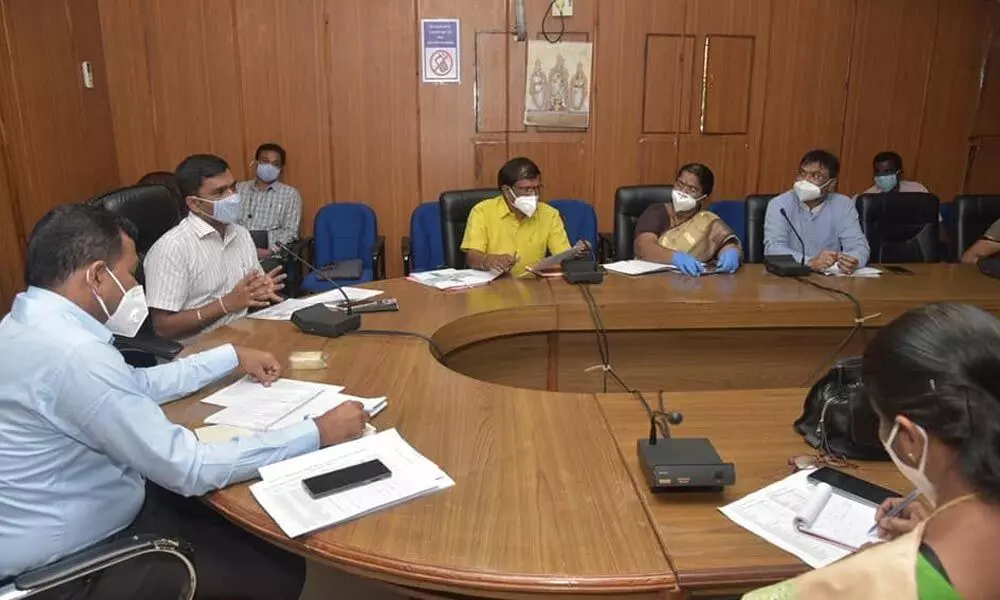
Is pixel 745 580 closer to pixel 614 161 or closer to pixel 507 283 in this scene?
pixel 507 283

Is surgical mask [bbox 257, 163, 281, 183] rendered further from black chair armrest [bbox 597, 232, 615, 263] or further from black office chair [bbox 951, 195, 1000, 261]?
black office chair [bbox 951, 195, 1000, 261]

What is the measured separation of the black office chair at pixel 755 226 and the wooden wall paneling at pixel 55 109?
346 centimetres

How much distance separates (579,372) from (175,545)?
1659mm

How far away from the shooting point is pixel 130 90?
438 cm

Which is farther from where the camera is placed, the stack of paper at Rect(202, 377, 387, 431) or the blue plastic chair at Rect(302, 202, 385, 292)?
the blue plastic chair at Rect(302, 202, 385, 292)

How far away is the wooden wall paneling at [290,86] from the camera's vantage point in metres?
4.37

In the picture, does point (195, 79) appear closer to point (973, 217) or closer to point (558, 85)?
point (558, 85)

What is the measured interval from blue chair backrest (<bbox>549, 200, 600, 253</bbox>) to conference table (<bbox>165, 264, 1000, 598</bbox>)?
3.97 feet

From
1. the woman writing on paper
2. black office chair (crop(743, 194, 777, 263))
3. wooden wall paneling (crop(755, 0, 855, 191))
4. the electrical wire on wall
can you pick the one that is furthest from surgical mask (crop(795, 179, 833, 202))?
the woman writing on paper

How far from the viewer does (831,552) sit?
1.10m

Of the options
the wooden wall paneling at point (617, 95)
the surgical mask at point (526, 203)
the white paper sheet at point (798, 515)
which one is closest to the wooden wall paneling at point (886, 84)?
the wooden wall paneling at point (617, 95)

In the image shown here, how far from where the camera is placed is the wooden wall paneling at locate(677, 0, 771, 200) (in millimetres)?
4598

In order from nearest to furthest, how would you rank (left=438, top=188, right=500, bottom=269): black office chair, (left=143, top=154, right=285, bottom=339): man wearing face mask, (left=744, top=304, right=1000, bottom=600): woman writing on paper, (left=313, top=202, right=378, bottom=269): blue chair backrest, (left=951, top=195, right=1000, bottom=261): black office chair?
(left=744, top=304, right=1000, bottom=600): woman writing on paper, (left=143, top=154, right=285, bottom=339): man wearing face mask, (left=438, top=188, right=500, bottom=269): black office chair, (left=951, top=195, right=1000, bottom=261): black office chair, (left=313, top=202, right=378, bottom=269): blue chair backrest

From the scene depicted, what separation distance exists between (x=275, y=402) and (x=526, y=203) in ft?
5.91
